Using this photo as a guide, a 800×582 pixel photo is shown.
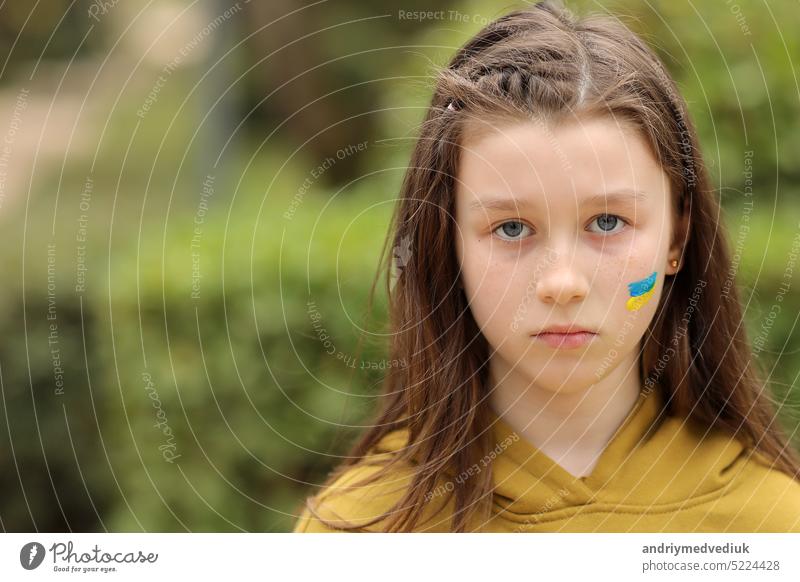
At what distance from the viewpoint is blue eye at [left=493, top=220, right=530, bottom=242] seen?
40.9 inches

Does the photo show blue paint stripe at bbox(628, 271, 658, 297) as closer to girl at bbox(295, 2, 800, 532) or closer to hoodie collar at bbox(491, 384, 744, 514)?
girl at bbox(295, 2, 800, 532)

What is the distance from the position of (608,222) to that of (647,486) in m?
0.31

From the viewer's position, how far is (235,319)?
178 centimetres

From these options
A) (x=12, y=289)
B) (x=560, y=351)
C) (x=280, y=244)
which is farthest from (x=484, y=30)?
(x=12, y=289)

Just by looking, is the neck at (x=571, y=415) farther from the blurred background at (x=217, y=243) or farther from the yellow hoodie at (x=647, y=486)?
the blurred background at (x=217, y=243)

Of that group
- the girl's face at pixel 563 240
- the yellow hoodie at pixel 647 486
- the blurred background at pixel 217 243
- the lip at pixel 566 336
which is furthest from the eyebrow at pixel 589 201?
the blurred background at pixel 217 243

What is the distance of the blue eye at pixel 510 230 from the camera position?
1040 mm

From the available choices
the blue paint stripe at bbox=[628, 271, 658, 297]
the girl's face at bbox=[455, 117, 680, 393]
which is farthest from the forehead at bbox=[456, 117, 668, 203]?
the blue paint stripe at bbox=[628, 271, 658, 297]

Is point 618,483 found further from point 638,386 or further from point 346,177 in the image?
point 346,177

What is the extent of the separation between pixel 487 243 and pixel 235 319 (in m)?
0.83

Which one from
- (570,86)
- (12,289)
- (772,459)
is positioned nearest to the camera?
(570,86)

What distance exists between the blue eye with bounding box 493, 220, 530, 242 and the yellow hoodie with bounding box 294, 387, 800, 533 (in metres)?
0.23
